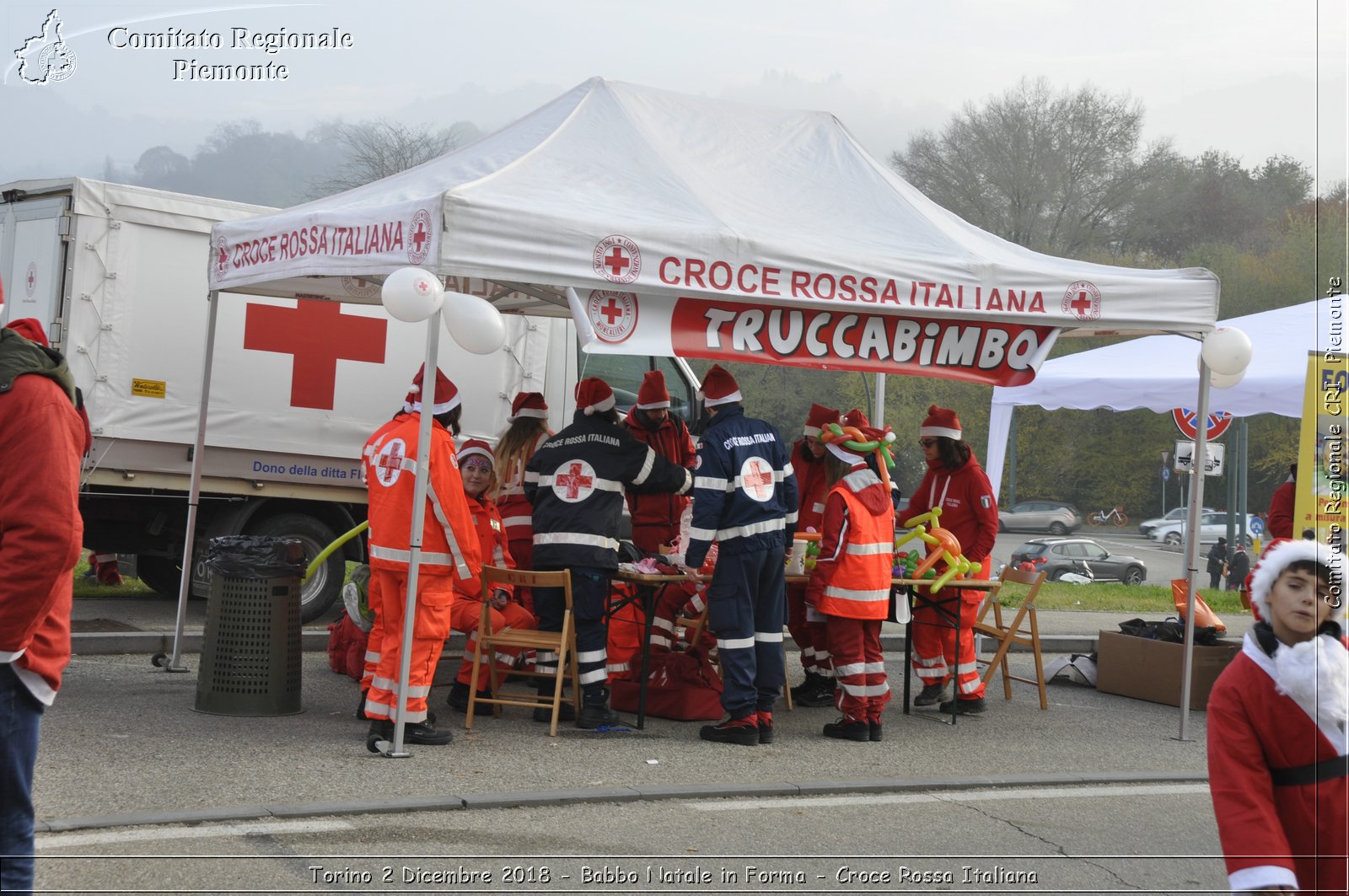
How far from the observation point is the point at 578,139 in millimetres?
7957

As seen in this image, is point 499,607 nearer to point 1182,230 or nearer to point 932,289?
point 932,289

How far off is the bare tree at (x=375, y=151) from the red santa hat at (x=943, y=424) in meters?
39.5

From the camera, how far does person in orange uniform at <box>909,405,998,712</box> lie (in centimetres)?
877

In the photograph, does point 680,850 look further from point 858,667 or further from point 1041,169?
point 1041,169

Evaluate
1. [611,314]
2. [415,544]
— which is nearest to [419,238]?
[611,314]

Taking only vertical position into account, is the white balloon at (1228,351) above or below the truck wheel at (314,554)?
above

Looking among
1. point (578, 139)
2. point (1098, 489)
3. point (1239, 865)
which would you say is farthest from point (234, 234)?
point (1098, 489)

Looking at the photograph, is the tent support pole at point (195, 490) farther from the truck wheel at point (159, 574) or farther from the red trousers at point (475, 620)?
the truck wheel at point (159, 574)

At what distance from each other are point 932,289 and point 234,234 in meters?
4.24

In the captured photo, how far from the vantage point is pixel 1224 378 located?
27.8 feet

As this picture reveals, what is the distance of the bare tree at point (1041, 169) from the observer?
1913 inches

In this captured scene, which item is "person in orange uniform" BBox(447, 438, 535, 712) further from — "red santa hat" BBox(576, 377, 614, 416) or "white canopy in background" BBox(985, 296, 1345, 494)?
"white canopy in background" BBox(985, 296, 1345, 494)

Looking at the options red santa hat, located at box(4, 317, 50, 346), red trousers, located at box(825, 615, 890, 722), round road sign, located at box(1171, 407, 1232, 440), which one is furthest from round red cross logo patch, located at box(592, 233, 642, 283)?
round road sign, located at box(1171, 407, 1232, 440)

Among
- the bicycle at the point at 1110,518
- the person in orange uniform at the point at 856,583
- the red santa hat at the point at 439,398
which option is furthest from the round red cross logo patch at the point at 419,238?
the bicycle at the point at 1110,518
